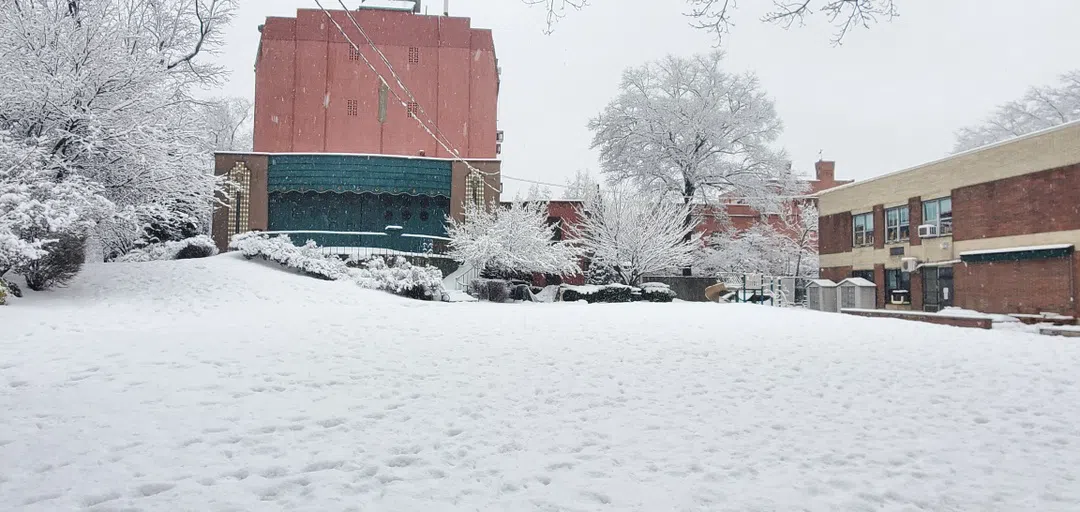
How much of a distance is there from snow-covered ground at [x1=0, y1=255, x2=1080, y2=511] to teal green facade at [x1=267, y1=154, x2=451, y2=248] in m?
15.0

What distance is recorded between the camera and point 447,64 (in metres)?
28.5

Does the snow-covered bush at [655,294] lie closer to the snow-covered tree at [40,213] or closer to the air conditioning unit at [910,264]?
the air conditioning unit at [910,264]

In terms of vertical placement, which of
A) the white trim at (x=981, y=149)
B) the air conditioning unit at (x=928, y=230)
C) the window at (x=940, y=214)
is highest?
the white trim at (x=981, y=149)

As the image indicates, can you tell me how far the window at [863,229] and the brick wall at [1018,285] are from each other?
565 cm

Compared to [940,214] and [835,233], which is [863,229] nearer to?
[835,233]

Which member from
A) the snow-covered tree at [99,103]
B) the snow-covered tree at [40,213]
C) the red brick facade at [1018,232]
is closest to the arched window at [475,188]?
the snow-covered tree at [99,103]

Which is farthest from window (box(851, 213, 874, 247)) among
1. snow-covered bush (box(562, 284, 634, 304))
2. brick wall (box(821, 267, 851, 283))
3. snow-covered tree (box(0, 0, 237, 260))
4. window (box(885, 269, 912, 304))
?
snow-covered tree (box(0, 0, 237, 260))

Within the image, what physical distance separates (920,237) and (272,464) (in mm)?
25428

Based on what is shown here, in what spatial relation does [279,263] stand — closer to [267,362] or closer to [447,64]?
[267,362]

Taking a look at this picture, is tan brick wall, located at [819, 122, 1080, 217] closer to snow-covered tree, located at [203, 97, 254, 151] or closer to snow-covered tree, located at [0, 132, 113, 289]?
snow-covered tree, located at [0, 132, 113, 289]

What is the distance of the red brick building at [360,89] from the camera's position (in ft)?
90.5

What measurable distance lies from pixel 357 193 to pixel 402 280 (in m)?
9.90

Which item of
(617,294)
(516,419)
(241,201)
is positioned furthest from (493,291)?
(516,419)

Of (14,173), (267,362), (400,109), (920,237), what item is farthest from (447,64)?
(267,362)
